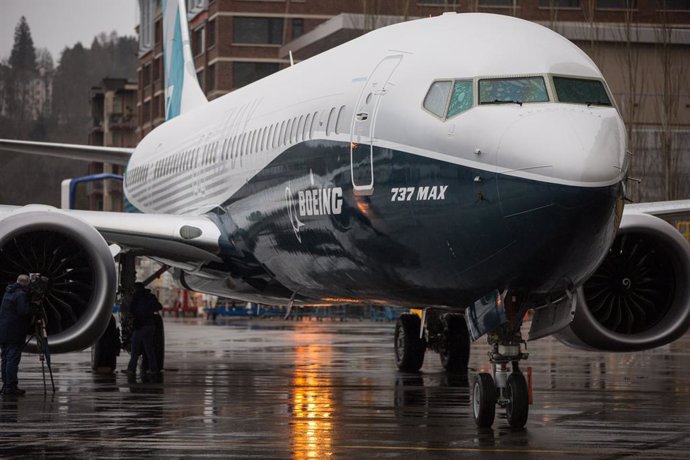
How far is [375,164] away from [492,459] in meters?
3.45

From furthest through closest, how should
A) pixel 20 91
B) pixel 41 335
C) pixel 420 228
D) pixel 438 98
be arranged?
pixel 20 91 < pixel 41 335 < pixel 438 98 < pixel 420 228

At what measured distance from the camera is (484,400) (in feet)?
36.9

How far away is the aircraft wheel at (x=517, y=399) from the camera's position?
1120 cm

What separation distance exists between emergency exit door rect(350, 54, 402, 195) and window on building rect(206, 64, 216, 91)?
6700 cm

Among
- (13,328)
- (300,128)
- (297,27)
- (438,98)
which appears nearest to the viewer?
(438,98)

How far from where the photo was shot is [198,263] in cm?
1778

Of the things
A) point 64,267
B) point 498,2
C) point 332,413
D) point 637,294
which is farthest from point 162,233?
point 498,2

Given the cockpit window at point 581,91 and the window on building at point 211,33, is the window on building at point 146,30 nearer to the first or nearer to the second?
the window on building at point 211,33

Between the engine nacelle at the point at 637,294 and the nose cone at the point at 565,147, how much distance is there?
3992 millimetres

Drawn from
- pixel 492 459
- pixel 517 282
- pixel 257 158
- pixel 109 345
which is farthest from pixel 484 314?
pixel 109 345

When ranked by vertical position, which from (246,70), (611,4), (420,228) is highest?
(611,4)

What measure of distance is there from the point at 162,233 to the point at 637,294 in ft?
19.3

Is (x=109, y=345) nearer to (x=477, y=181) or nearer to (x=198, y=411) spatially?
(x=198, y=411)

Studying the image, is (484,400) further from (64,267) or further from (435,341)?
(435,341)
